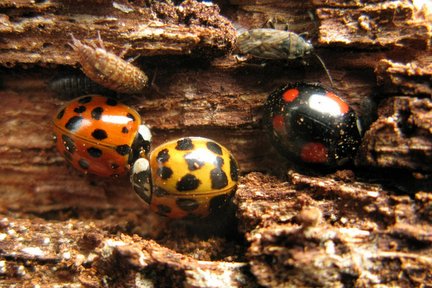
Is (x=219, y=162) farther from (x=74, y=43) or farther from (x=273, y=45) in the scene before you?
(x=74, y=43)

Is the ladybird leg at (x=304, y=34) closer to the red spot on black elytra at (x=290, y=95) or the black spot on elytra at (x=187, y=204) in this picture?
the red spot on black elytra at (x=290, y=95)

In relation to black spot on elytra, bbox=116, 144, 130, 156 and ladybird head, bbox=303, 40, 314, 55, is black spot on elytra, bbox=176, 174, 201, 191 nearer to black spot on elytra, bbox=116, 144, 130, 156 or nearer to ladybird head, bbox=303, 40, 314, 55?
black spot on elytra, bbox=116, 144, 130, 156

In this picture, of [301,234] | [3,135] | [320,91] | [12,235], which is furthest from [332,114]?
[3,135]

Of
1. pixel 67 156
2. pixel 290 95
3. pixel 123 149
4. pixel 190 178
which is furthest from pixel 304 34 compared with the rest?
pixel 67 156

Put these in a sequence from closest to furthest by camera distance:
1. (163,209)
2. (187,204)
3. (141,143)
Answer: (187,204) → (163,209) → (141,143)

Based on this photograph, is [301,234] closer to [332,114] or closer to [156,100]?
[332,114]

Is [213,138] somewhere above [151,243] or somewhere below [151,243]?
above
